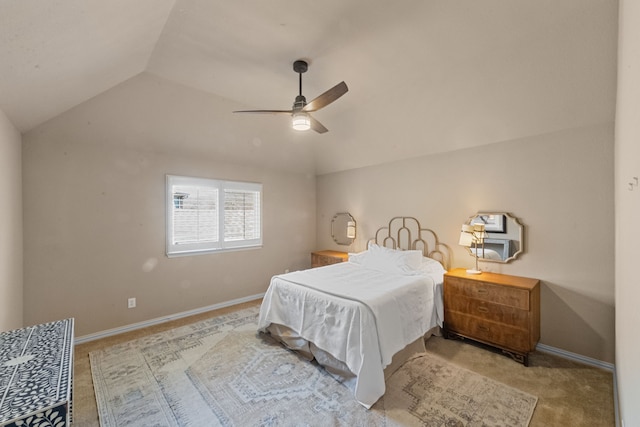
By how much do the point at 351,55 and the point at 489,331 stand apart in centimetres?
319

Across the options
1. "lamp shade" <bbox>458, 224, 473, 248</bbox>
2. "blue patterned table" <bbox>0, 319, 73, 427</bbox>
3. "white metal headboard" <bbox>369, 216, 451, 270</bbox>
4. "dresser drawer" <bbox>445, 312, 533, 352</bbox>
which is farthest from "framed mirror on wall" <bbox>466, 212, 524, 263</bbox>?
"blue patterned table" <bbox>0, 319, 73, 427</bbox>

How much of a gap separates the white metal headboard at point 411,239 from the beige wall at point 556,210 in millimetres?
134

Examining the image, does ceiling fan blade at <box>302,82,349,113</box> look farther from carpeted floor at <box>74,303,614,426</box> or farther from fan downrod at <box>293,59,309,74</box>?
carpeted floor at <box>74,303,614,426</box>

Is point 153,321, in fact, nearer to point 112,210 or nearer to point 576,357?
point 112,210

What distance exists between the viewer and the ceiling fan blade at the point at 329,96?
7.37ft

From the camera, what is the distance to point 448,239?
383 cm

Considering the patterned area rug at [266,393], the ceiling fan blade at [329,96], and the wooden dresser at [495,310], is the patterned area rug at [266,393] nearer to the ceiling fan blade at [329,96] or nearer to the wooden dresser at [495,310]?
the wooden dresser at [495,310]

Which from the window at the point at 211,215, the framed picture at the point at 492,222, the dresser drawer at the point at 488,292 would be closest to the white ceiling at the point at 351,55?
Answer: the framed picture at the point at 492,222

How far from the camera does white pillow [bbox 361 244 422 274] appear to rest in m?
3.50

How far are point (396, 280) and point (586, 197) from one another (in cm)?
210

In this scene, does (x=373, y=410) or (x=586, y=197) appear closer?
(x=373, y=410)

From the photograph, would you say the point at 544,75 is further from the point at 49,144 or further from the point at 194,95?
the point at 49,144

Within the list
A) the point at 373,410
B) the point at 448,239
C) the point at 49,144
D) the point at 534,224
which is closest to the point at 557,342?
the point at 534,224

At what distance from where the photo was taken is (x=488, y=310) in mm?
2959
